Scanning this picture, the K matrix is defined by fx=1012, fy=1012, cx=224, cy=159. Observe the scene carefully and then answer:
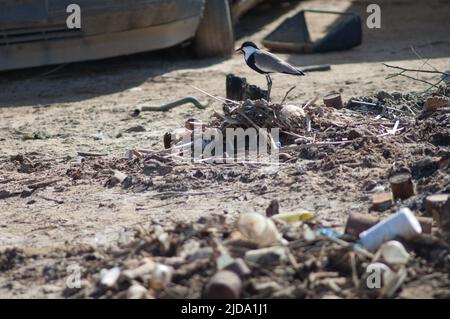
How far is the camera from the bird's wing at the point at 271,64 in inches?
287

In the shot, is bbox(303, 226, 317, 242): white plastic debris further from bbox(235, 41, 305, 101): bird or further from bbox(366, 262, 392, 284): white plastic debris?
bbox(235, 41, 305, 101): bird

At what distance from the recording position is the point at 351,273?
4.25 m

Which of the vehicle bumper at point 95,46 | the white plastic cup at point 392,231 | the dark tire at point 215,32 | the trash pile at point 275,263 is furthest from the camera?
the dark tire at point 215,32

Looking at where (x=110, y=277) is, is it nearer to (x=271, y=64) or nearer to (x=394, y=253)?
(x=394, y=253)

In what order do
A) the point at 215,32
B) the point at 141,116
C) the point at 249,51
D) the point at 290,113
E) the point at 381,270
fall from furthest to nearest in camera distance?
1. the point at 215,32
2. the point at 141,116
3. the point at 249,51
4. the point at 290,113
5. the point at 381,270

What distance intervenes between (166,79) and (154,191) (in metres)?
3.61

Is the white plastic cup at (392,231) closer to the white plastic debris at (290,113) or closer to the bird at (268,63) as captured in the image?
the white plastic debris at (290,113)

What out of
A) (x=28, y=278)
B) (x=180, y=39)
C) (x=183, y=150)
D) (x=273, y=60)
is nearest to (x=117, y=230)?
(x=28, y=278)

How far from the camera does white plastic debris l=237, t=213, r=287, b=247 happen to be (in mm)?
4430

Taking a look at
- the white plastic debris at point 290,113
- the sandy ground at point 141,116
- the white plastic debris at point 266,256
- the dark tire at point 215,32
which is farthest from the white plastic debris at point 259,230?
the dark tire at point 215,32

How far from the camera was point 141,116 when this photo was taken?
7941 mm

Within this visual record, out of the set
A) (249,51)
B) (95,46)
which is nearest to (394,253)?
(249,51)

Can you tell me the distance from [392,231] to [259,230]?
0.58m

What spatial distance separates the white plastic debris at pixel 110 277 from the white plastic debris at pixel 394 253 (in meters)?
1.13
